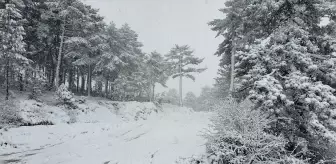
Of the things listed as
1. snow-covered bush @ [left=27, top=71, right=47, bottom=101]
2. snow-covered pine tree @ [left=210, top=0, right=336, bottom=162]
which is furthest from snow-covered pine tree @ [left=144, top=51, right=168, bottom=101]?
snow-covered pine tree @ [left=210, top=0, right=336, bottom=162]

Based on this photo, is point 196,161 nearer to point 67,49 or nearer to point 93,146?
point 93,146

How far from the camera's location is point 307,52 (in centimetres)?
938

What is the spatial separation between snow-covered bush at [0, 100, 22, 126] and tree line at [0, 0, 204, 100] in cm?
225

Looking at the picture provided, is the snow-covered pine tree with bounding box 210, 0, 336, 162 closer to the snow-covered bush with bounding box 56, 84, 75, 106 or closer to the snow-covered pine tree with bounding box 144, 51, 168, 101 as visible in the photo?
the snow-covered bush with bounding box 56, 84, 75, 106

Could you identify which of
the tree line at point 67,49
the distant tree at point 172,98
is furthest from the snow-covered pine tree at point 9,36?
the distant tree at point 172,98

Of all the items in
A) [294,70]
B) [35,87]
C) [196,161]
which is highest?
[294,70]

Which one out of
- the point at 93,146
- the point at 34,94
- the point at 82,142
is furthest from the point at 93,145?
the point at 34,94

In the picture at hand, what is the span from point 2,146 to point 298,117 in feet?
42.1

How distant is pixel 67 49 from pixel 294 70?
25.3 m

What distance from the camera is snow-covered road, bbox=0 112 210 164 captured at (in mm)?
8422

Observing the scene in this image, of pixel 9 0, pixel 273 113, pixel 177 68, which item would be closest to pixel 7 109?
pixel 9 0

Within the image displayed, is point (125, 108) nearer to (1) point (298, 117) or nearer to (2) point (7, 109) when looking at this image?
(2) point (7, 109)

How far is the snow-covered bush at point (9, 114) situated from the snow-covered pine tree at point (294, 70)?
43.1 ft

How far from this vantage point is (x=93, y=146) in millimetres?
10602
